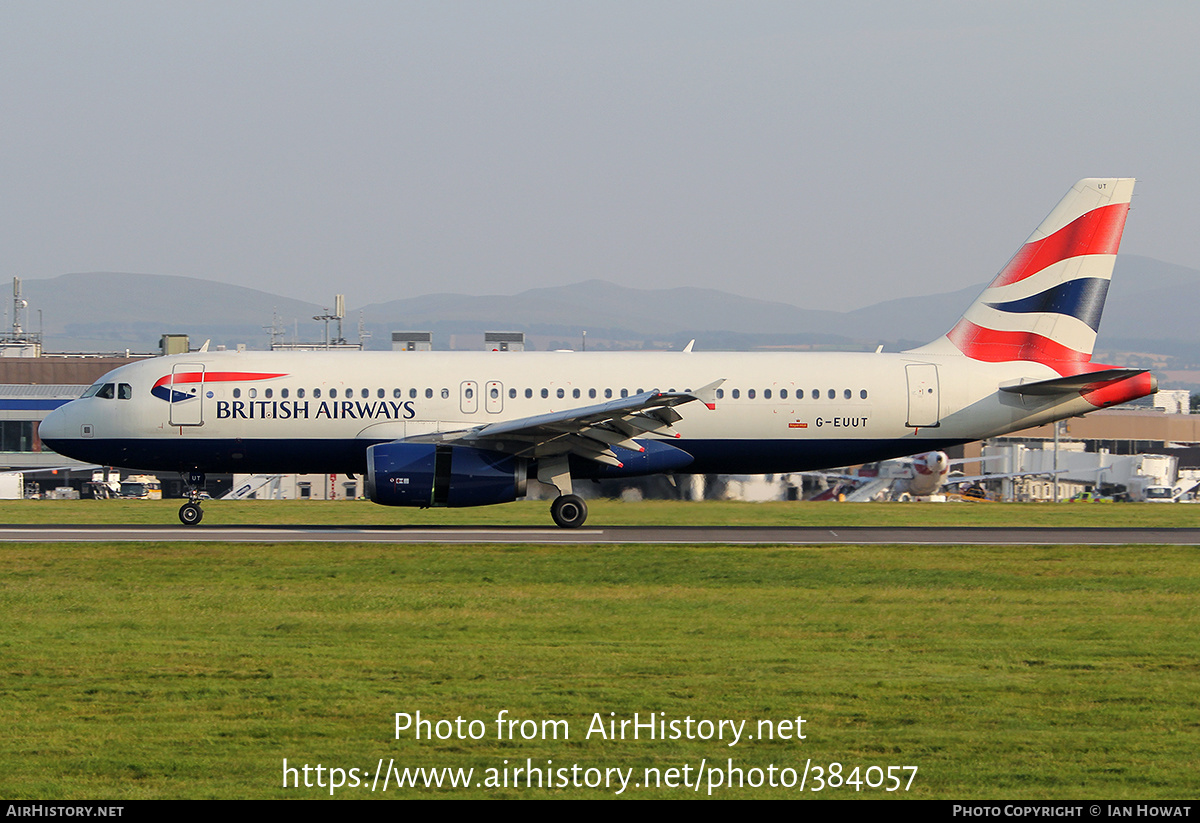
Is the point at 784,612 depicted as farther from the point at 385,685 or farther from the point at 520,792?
the point at 520,792

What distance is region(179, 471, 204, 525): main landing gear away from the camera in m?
29.4

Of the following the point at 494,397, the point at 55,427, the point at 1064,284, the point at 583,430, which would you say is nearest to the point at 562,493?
A: the point at 583,430

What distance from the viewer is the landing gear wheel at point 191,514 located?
29350mm

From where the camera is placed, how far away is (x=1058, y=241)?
98.4ft

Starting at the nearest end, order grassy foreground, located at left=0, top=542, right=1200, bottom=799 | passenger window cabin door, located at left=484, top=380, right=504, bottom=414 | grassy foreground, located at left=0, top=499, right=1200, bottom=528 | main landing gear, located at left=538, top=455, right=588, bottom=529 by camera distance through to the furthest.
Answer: grassy foreground, located at left=0, top=542, right=1200, bottom=799, main landing gear, located at left=538, top=455, right=588, bottom=529, passenger window cabin door, located at left=484, top=380, right=504, bottom=414, grassy foreground, located at left=0, top=499, right=1200, bottom=528

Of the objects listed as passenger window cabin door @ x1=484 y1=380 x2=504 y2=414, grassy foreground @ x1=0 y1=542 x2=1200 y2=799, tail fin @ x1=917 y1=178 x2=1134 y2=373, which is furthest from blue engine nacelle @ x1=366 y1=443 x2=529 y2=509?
tail fin @ x1=917 y1=178 x2=1134 y2=373

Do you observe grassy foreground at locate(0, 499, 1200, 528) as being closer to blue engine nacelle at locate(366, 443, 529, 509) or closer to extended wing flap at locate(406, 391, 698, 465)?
extended wing flap at locate(406, 391, 698, 465)

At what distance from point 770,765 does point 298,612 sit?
8790mm

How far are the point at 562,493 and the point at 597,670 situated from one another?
50.3 ft

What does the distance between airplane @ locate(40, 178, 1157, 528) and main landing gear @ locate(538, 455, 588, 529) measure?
0.03m

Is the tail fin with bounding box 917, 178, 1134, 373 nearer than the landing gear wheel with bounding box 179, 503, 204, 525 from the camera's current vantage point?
No

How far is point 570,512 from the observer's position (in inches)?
1097

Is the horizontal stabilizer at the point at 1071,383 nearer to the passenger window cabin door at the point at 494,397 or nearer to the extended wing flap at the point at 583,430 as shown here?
the extended wing flap at the point at 583,430

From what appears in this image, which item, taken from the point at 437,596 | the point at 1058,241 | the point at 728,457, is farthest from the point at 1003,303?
the point at 437,596
